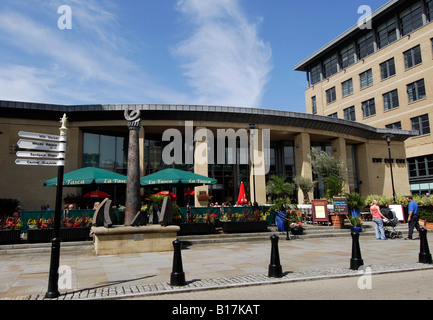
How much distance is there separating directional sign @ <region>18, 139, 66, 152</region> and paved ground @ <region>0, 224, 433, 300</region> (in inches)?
104

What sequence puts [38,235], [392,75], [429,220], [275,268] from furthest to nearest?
[392,75]
[429,220]
[38,235]
[275,268]

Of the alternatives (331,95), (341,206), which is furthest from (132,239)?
(331,95)

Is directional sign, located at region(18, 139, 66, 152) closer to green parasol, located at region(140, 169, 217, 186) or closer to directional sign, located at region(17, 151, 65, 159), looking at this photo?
directional sign, located at region(17, 151, 65, 159)

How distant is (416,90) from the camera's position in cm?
3934

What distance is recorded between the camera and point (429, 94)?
123ft

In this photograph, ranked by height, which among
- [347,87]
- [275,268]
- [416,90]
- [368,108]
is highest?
[347,87]

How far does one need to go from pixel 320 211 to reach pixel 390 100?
32245mm

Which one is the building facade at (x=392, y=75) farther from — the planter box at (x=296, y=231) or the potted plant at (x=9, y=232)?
the potted plant at (x=9, y=232)

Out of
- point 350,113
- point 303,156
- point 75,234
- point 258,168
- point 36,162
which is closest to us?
point 36,162

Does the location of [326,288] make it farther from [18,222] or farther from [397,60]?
[397,60]

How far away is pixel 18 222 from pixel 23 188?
13060 mm

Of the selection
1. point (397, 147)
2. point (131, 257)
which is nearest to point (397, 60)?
point (397, 147)

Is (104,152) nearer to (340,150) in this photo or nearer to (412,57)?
(340,150)

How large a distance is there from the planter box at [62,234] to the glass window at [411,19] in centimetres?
4351
